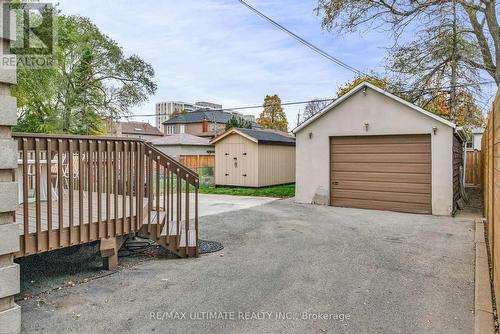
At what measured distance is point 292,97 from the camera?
3141cm

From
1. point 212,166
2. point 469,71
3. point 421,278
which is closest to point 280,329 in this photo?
point 421,278

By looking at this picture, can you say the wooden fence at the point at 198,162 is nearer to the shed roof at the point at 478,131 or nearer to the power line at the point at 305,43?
the power line at the point at 305,43

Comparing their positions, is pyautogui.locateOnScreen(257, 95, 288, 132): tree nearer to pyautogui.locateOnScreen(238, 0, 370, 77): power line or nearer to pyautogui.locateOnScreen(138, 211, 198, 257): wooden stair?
pyautogui.locateOnScreen(238, 0, 370, 77): power line

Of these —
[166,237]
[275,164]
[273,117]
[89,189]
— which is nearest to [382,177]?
[166,237]

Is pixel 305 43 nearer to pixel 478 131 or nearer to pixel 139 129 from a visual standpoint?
pixel 478 131

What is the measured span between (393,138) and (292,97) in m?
22.2

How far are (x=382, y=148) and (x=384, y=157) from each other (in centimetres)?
26

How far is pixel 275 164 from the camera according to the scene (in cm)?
1711

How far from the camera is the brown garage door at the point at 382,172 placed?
370 inches

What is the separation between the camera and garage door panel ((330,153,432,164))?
9375 mm

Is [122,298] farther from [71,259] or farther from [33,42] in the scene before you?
[33,42]

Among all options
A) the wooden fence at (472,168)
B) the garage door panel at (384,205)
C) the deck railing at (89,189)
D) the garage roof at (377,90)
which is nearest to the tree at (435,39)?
the garage roof at (377,90)

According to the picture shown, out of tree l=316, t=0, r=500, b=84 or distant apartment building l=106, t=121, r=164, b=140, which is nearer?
tree l=316, t=0, r=500, b=84

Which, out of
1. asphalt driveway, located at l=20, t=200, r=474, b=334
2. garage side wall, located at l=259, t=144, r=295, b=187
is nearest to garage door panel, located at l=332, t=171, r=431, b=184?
asphalt driveway, located at l=20, t=200, r=474, b=334
